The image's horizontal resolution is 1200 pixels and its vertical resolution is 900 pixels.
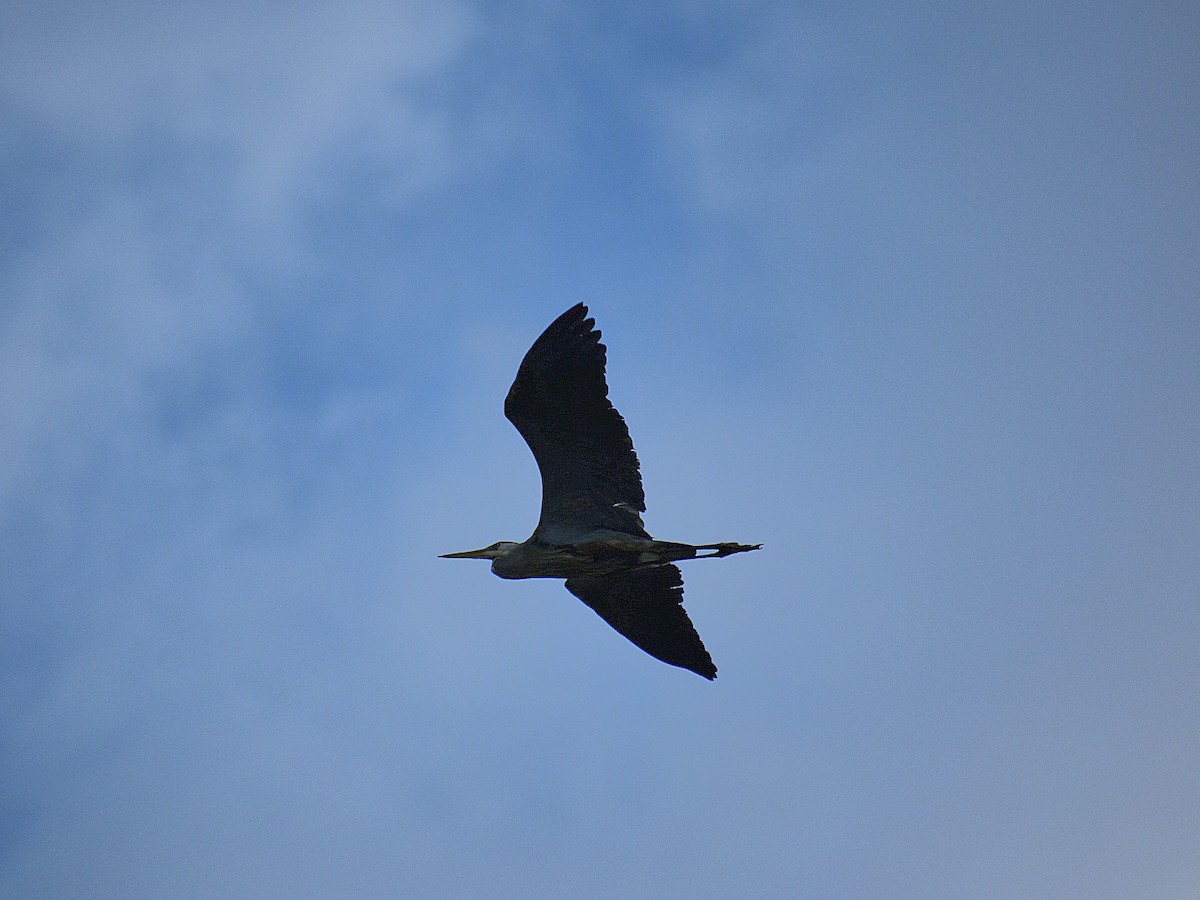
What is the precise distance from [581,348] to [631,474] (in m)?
1.95

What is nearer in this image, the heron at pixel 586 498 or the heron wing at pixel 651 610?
the heron at pixel 586 498

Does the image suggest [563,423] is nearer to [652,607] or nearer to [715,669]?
[652,607]

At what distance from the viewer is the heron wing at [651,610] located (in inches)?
640

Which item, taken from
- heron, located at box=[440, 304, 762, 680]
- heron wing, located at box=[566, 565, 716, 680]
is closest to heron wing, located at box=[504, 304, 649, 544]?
heron, located at box=[440, 304, 762, 680]

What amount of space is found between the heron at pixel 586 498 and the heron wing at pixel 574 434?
0.01 meters

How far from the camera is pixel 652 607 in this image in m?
16.5

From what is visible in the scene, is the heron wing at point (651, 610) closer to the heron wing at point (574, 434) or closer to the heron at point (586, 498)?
the heron at point (586, 498)

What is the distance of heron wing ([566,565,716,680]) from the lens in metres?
16.2

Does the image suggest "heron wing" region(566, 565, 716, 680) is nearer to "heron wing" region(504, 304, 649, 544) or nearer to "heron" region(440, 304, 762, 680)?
"heron" region(440, 304, 762, 680)

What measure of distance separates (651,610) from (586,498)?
226cm

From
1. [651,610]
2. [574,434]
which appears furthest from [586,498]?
[651,610]

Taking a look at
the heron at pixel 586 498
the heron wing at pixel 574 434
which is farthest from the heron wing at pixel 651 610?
the heron wing at pixel 574 434

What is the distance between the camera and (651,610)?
16.5 m

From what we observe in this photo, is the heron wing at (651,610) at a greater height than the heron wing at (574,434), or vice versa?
the heron wing at (574,434)
